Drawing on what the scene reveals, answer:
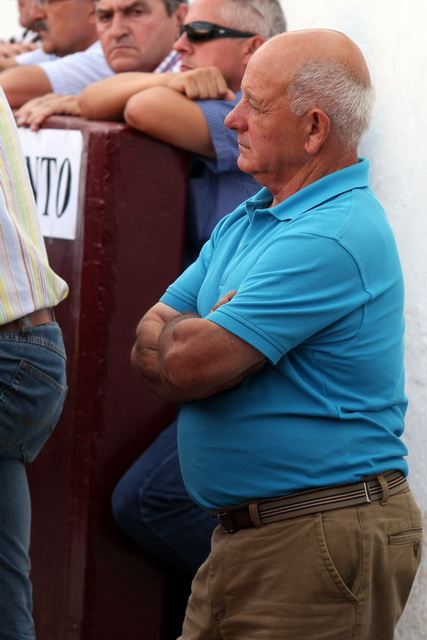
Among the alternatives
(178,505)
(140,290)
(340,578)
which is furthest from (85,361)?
(340,578)

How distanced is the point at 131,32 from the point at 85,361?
1.25 meters

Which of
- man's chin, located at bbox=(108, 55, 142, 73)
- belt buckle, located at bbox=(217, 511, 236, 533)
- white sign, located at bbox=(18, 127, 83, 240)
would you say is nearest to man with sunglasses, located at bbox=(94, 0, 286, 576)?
white sign, located at bbox=(18, 127, 83, 240)

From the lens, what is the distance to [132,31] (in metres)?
3.74

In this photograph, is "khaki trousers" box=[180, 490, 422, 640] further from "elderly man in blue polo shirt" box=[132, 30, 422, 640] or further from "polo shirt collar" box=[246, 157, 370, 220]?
"polo shirt collar" box=[246, 157, 370, 220]

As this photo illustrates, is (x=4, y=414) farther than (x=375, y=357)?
Yes

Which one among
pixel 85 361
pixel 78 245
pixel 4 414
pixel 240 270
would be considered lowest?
pixel 85 361

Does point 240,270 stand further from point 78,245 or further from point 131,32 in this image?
point 131,32

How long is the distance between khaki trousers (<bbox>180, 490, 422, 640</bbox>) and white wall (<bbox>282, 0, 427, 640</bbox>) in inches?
26.3

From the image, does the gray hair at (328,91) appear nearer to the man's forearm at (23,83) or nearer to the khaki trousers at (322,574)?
the khaki trousers at (322,574)

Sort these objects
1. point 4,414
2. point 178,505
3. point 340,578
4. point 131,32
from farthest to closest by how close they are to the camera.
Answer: point 131,32
point 178,505
point 4,414
point 340,578

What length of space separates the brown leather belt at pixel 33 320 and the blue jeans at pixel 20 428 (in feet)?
0.04

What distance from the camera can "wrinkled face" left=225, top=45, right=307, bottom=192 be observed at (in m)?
2.17

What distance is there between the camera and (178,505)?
3133 mm

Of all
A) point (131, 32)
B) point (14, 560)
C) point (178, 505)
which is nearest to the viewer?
point (14, 560)
